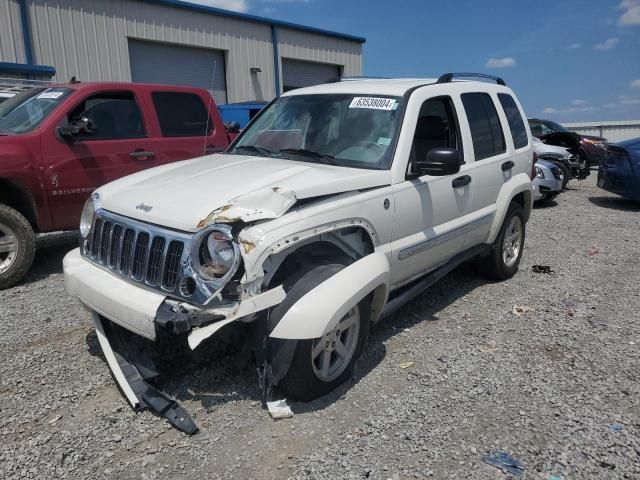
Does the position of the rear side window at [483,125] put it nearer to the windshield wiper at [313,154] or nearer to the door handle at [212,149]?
the windshield wiper at [313,154]

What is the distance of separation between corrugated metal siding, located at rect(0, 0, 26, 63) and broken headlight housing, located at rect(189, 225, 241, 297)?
11859mm

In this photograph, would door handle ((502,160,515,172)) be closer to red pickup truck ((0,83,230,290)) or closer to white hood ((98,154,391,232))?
white hood ((98,154,391,232))

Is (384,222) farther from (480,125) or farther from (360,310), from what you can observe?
(480,125)

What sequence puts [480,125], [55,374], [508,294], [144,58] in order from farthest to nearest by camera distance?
[144,58] → [508,294] → [480,125] → [55,374]

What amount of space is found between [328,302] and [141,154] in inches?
168

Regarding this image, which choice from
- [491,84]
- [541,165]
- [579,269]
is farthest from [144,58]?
[579,269]

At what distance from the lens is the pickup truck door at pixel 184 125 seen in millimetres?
6539

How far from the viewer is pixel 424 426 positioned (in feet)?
9.68

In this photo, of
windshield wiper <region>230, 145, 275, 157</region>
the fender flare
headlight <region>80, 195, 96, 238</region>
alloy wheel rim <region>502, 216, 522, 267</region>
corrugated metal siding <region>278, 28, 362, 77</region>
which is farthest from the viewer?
corrugated metal siding <region>278, 28, 362, 77</region>

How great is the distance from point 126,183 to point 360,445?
2336mm

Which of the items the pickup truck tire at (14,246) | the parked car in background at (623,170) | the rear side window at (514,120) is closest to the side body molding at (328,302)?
the rear side window at (514,120)

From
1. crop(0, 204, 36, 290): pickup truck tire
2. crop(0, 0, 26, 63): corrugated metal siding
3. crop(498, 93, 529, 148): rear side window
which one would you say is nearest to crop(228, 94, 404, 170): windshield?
crop(498, 93, 529, 148): rear side window

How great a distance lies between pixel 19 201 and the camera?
217 inches

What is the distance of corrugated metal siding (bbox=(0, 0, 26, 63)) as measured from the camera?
11.7 m
